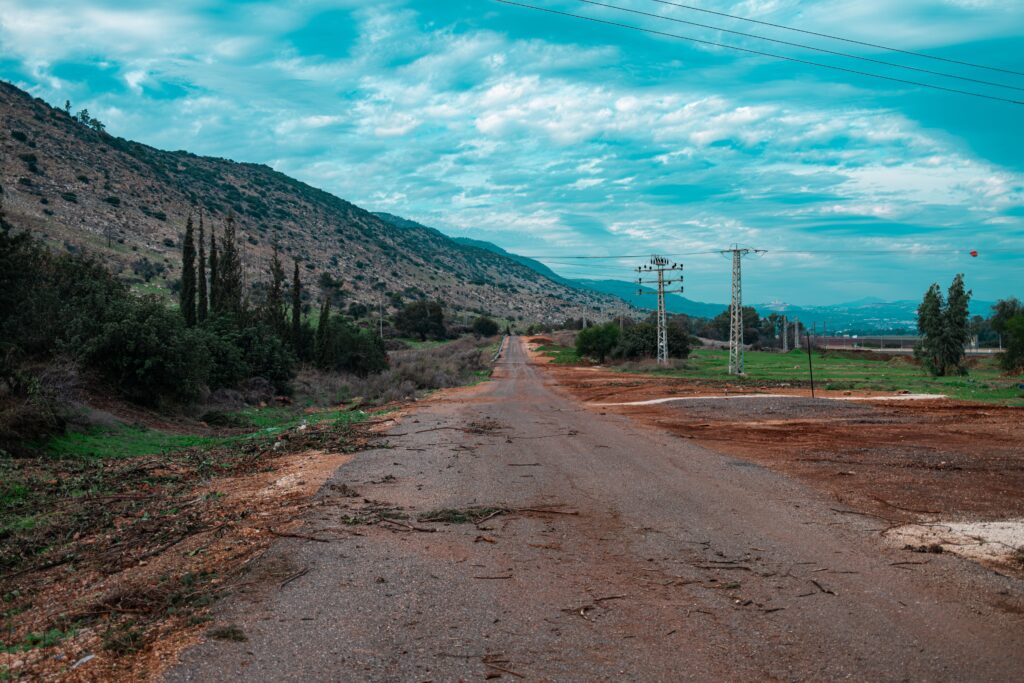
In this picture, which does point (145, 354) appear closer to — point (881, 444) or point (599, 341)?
point (881, 444)

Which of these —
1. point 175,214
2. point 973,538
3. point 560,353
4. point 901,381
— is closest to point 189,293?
point 973,538

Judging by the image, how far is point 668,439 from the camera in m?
17.2

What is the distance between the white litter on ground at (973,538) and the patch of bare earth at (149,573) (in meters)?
6.82

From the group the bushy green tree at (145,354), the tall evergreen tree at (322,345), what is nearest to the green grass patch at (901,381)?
the tall evergreen tree at (322,345)

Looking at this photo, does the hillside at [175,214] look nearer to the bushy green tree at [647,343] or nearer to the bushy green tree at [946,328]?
the bushy green tree at [647,343]

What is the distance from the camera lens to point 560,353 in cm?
8619

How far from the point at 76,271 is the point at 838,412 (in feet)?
85.1

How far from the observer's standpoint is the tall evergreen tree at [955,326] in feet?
158

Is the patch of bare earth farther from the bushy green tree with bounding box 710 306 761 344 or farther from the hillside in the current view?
the bushy green tree with bounding box 710 306 761 344

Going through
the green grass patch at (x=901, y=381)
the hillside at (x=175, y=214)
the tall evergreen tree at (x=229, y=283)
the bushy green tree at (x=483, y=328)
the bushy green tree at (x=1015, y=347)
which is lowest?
the green grass patch at (x=901, y=381)

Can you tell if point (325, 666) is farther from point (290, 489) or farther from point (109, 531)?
point (290, 489)

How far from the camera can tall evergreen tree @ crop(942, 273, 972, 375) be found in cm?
4825

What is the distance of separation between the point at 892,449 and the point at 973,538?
283 inches

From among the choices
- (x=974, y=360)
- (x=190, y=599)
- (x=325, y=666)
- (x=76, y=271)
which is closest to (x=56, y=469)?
(x=190, y=599)
